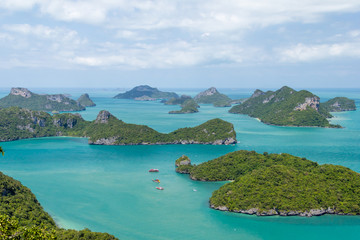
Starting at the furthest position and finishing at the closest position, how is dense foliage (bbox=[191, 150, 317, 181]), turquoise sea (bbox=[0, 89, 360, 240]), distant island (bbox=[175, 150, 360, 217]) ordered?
dense foliage (bbox=[191, 150, 317, 181]), distant island (bbox=[175, 150, 360, 217]), turquoise sea (bbox=[0, 89, 360, 240])

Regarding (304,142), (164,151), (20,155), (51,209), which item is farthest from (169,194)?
(304,142)

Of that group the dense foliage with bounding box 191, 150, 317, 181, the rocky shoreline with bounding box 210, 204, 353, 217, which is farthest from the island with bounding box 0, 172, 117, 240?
the dense foliage with bounding box 191, 150, 317, 181

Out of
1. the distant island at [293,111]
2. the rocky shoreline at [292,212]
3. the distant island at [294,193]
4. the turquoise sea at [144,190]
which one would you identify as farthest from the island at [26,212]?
the distant island at [293,111]

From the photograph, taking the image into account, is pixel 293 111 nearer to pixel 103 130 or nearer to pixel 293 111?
pixel 293 111

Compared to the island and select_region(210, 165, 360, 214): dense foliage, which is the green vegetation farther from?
the island

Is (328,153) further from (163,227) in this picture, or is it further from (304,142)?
(163,227)

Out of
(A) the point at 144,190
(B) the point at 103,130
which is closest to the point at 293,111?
(B) the point at 103,130
